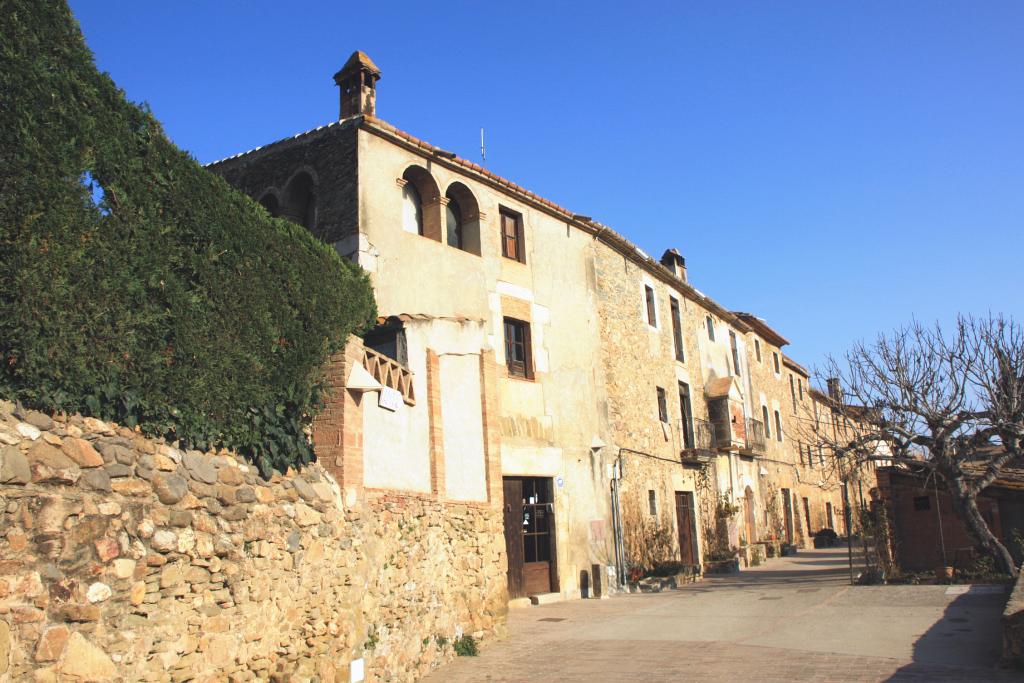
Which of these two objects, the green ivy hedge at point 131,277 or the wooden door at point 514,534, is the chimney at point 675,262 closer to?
the wooden door at point 514,534

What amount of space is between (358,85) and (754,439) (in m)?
19.1

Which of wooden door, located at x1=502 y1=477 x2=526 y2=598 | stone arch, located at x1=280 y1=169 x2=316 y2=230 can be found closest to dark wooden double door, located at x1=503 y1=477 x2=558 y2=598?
wooden door, located at x1=502 y1=477 x2=526 y2=598

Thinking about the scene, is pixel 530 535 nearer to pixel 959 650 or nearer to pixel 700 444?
pixel 959 650

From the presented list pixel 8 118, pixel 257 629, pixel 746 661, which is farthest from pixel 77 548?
pixel 746 661

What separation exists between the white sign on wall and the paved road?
116 inches

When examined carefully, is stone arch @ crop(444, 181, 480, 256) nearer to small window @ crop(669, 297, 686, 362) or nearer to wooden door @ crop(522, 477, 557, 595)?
wooden door @ crop(522, 477, 557, 595)

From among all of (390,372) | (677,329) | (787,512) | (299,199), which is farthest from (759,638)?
(787,512)

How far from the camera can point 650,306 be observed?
76.2ft

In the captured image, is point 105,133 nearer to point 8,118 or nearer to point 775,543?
point 8,118

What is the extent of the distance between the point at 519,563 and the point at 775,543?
1572cm

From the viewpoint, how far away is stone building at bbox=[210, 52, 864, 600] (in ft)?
33.5

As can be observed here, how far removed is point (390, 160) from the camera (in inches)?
590

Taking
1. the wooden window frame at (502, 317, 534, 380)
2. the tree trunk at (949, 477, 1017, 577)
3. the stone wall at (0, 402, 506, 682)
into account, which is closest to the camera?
the stone wall at (0, 402, 506, 682)

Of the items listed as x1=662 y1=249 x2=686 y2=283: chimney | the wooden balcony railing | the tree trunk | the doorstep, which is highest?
x1=662 y1=249 x2=686 y2=283: chimney
